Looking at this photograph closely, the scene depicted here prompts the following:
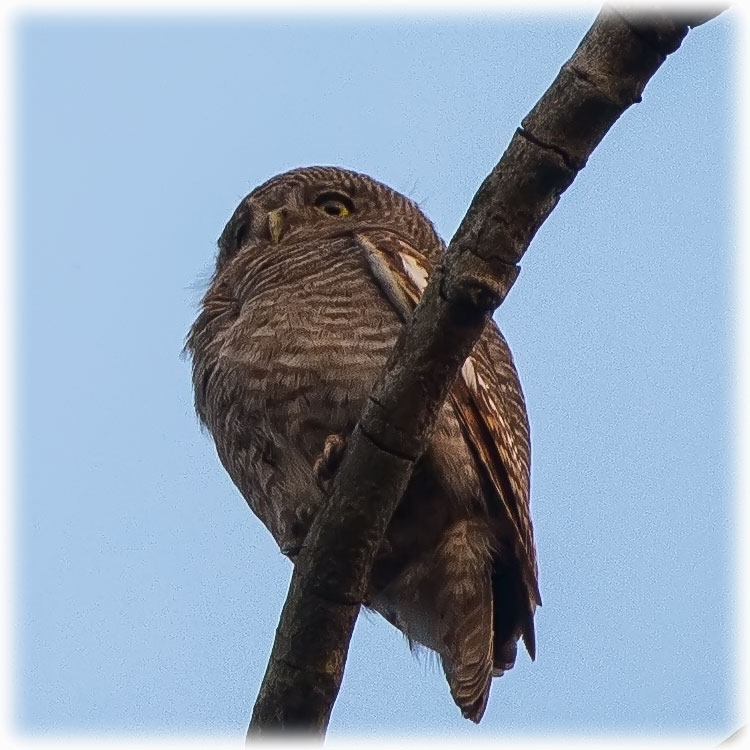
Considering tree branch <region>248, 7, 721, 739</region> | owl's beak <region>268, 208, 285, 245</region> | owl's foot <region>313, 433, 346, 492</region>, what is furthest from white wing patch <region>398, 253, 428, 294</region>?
tree branch <region>248, 7, 721, 739</region>

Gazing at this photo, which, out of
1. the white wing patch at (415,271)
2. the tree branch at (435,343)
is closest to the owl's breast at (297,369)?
the white wing patch at (415,271)

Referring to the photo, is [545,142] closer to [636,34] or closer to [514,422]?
[636,34]

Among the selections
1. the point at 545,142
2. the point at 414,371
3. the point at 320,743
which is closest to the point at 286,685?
the point at 320,743

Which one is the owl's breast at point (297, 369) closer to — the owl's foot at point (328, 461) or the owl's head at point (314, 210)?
the owl's foot at point (328, 461)

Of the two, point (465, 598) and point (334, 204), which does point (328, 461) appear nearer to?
point (465, 598)

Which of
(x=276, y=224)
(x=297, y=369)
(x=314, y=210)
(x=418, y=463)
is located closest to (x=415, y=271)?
(x=297, y=369)
